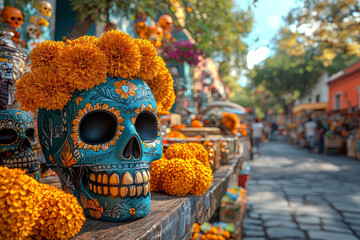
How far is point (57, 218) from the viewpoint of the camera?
3.08 feet

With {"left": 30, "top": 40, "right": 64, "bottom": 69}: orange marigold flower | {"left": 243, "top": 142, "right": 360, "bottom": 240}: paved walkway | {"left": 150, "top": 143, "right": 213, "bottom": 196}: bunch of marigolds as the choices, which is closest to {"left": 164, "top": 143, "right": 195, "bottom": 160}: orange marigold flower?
{"left": 150, "top": 143, "right": 213, "bottom": 196}: bunch of marigolds

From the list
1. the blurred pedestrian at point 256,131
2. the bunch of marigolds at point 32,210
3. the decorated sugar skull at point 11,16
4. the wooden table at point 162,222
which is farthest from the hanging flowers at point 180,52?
the blurred pedestrian at point 256,131

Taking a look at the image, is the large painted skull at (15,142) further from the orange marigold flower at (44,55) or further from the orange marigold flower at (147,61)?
the orange marigold flower at (147,61)

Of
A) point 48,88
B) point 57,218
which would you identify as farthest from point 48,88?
point 57,218

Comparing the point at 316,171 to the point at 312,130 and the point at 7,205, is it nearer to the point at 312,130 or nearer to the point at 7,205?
the point at 312,130

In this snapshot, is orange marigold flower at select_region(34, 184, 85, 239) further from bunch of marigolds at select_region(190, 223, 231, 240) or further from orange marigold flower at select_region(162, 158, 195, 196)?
bunch of marigolds at select_region(190, 223, 231, 240)

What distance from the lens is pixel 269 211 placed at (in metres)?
4.60

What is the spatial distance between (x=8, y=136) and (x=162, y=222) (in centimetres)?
93

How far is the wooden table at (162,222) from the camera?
3.59ft

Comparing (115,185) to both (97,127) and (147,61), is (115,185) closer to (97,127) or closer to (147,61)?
(97,127)

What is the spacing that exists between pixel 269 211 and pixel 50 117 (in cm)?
405

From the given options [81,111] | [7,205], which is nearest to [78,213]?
[7,205]

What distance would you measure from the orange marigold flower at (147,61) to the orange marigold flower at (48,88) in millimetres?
341

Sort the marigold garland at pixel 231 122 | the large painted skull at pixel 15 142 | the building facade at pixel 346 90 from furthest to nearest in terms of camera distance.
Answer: the building facade at pixel 346 90 → the marigold garland at pixel 231 122 → the large painted skull at pixel 15 142
